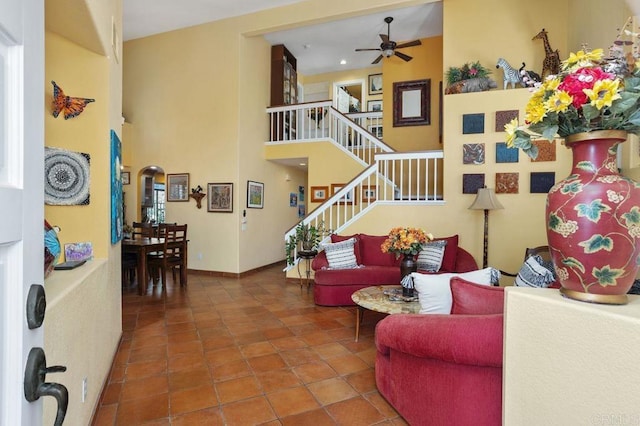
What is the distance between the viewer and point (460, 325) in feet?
5.47

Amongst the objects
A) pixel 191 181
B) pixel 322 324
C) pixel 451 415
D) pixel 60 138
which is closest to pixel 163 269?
pixel 191 181

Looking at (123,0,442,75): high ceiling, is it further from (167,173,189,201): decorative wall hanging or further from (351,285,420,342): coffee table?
(351,285,420,342): coffee table

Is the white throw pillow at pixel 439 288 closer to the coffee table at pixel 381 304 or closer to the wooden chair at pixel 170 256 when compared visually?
the coffee table at pixel 381 304

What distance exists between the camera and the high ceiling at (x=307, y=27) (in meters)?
6.10

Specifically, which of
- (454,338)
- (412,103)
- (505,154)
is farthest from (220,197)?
(454,338)

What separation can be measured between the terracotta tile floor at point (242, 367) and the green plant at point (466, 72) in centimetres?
396

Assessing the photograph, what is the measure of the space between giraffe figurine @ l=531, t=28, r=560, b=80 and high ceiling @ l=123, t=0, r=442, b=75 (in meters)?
1.82

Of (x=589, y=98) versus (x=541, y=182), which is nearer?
(x=589, y=98)

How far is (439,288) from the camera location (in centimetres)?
221

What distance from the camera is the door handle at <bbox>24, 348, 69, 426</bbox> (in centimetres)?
65

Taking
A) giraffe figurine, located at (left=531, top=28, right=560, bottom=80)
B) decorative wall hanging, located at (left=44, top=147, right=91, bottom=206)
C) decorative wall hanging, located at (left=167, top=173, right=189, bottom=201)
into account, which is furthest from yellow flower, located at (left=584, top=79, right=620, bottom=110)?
decorative wall hanging, located at (left=167, top=173, right=189, bottom=201)

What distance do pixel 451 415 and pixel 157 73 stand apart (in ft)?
25.5

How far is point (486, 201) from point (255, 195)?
14.1 ft

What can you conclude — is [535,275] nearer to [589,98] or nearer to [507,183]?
[589,98]
